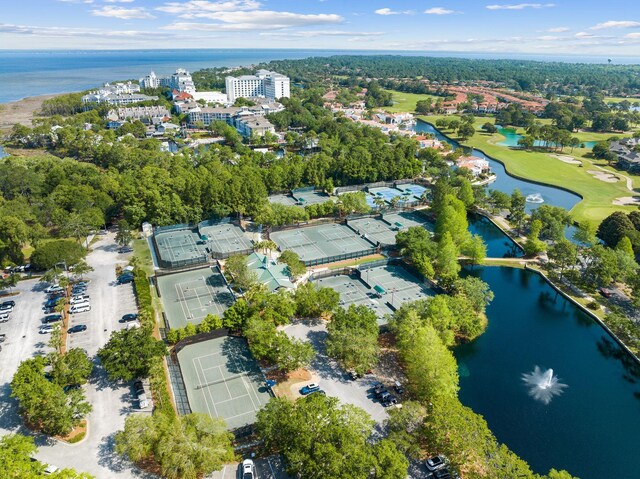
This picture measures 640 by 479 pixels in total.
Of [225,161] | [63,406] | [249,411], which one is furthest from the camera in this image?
[225,161]

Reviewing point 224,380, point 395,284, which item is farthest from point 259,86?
point 224,380

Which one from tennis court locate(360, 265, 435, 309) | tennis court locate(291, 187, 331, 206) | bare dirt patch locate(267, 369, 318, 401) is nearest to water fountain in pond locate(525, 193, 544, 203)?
tennis court locate(291, 187, 331, 206)

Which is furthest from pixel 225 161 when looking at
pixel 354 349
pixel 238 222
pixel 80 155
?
pixel 354 349

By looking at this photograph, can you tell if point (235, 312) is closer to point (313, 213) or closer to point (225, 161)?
point (313, 213)

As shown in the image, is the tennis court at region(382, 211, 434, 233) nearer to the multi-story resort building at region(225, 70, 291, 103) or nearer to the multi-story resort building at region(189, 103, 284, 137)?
the multi-story resort building at region(189, 103, 284, 137)

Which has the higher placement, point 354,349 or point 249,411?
point 354,349

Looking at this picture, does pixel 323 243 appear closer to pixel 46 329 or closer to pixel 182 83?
pixel 46 329

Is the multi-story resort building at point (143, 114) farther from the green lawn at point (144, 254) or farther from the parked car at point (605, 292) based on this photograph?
the parked car at point (605, 292)
